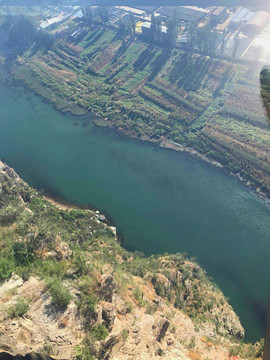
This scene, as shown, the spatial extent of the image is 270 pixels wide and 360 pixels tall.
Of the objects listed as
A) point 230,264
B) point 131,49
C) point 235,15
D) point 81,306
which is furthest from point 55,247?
point 235,15

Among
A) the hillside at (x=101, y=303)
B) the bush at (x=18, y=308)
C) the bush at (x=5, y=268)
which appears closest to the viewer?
the bush at (x=18, y=308)

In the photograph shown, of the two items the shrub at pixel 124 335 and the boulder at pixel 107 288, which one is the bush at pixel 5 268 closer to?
the boulder at pixel 107 288

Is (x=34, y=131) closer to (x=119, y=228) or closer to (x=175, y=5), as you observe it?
(x=119, y=228)

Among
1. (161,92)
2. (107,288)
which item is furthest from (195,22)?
(107,288)

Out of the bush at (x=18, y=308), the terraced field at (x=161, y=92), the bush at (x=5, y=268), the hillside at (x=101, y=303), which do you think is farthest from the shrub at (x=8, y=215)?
the terraced field at (x=161, y=92)

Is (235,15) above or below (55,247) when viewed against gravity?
above

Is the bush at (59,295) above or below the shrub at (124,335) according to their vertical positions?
above
